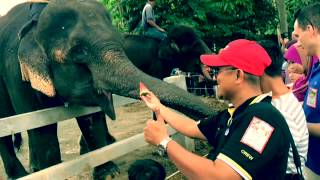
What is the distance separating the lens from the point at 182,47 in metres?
8.02

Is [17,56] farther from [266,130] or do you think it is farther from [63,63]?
[266,130]

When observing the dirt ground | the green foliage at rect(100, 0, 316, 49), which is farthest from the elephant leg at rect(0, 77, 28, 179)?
the green foliage at rect(100, 0, 316, 49)

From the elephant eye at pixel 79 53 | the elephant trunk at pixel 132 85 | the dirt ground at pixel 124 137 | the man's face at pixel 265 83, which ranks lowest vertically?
the dirt ground at pixel 124 137

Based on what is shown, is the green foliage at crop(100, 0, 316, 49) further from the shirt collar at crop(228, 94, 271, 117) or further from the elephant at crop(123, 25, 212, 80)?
the shirt collar at crop(228, 94, 271, 117)

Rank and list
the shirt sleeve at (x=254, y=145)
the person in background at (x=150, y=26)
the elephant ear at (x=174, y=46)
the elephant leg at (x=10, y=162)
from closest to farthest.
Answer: the shirt sleeve at (x=254, y=145) < the elephant leg at (x=10, y=162) < the elephant ear at (x=174, y=46) < the person in background at (x=150, y=26)

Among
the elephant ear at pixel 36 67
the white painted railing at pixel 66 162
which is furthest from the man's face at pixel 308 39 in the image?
the elephant ear at pixel 36 67

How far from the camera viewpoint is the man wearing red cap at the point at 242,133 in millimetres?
2193

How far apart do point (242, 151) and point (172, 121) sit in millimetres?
953

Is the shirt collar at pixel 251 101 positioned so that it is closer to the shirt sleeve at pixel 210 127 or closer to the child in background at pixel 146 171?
the shirt sleeve at pixel 210 127

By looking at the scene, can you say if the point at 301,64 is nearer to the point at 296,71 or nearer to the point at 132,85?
the point at 296,71

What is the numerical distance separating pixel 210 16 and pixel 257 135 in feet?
29.2

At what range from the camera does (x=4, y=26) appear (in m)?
5.79

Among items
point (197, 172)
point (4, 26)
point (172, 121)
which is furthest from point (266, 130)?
point (4, 26)

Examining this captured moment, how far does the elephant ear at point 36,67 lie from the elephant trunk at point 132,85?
0.42 metres
